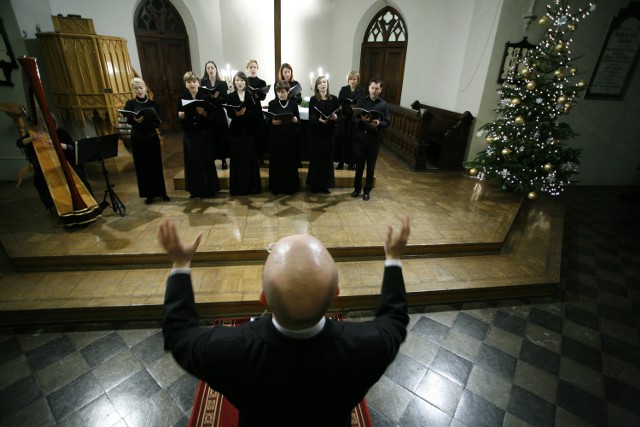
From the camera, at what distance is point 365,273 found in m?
3.50

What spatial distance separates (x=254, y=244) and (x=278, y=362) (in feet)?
9.26

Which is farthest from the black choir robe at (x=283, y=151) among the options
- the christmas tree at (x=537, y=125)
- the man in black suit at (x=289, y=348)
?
the man in black suit at (x=289, y=348)

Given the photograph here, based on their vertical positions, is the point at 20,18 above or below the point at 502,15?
below

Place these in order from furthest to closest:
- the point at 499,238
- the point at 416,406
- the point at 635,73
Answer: the point at 635,73 < the point at 499,238 < the point at 416,406

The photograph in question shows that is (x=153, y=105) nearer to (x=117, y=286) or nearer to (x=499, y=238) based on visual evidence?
(x=117, y=286)

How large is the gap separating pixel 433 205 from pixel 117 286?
443 centimetres

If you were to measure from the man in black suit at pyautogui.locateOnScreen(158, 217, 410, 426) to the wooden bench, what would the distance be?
6193 mm

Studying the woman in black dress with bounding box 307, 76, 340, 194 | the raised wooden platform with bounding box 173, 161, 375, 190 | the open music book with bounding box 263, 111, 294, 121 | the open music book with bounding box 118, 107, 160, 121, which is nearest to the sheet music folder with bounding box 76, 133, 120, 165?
the open music book with bounding box 118, 107, 160, 121

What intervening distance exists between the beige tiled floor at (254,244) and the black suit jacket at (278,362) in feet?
6.85

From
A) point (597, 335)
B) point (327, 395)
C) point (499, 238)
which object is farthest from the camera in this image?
point (499, 238)

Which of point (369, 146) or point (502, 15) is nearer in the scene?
point (369, 146)

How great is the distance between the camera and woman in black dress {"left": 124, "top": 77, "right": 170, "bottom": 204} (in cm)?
398

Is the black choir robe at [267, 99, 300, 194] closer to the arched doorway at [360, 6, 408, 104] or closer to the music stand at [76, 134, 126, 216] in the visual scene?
the music stand at [76, 134, 126, 216]

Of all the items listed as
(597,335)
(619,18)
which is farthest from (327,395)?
(619,18)
